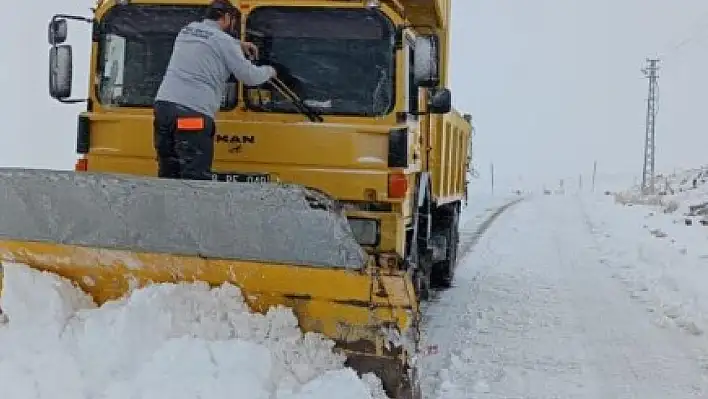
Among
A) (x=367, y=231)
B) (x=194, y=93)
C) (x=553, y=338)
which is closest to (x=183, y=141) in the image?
(x=194, y=93)

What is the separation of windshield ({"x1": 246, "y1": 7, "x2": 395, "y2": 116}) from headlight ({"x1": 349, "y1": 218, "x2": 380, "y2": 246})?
2.58ft

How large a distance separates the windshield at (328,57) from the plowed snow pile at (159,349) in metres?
2.04

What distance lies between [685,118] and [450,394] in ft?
313

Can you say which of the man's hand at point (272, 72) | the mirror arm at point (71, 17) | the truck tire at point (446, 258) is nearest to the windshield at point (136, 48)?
the mirror arm at point (71, 17)

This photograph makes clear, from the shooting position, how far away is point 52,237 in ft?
16.0

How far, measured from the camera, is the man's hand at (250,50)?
614 centimetres

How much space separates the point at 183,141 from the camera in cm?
571

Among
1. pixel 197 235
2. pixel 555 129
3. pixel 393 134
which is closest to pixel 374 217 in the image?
pixel 393 134

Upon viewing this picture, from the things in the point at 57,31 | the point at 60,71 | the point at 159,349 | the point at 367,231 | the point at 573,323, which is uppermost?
the point at 57,31

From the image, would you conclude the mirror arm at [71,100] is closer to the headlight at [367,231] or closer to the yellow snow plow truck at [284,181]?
the yellow snow plow truck at [284,181]

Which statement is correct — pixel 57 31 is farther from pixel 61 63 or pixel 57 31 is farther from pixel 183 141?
pixel 183 141

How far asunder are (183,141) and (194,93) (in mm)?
317

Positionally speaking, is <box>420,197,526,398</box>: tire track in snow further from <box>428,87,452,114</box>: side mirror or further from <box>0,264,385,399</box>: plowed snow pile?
<box>428,87,452,114</box>: side mirror

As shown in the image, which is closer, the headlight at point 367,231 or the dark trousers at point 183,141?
the dark trousers at point 183,141
